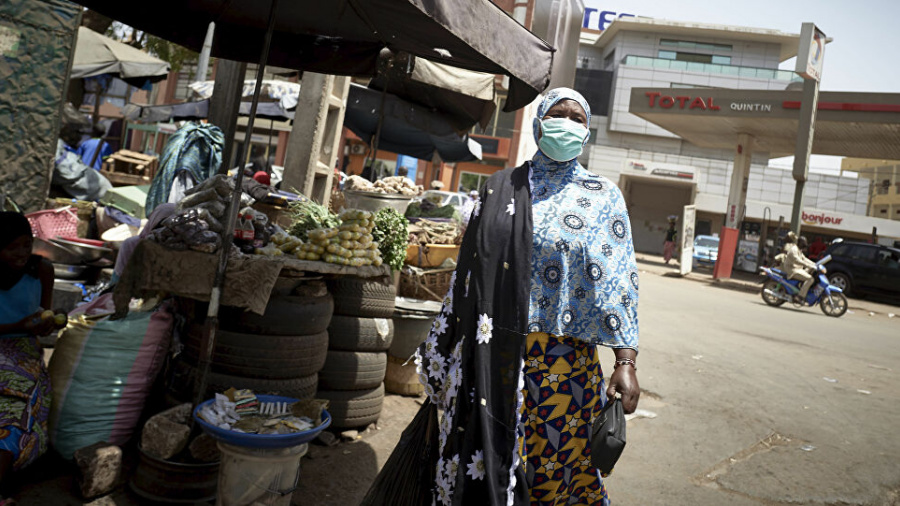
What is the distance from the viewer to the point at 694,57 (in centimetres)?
4341

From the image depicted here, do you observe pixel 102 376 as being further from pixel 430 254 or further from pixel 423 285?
pixel 430 254

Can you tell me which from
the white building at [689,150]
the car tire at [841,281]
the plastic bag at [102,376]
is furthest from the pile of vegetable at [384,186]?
the white building at [689,150]

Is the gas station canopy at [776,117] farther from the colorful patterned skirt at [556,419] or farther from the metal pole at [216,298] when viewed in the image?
the metal pole at [216,298]

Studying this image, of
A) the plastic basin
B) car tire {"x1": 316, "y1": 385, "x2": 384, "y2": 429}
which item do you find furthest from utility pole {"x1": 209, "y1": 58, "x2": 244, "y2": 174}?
the plastic basin

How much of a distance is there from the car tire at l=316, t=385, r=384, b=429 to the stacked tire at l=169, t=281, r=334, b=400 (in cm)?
62

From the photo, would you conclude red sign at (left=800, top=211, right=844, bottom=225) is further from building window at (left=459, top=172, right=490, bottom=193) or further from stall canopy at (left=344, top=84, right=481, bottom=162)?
stall canopy at (left=344, top=84, right=481, bottom=162)

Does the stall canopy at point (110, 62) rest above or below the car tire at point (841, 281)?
above

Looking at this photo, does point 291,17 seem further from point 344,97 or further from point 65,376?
point 344,97

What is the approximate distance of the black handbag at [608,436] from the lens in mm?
2264

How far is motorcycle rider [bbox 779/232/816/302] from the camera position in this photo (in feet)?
50.9

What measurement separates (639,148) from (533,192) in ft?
138

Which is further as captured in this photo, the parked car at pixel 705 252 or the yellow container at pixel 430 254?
the parked car at pixel 705 252

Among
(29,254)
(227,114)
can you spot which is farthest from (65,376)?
(227,114)

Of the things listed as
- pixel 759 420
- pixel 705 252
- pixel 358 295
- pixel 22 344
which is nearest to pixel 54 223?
pixel 22 344
